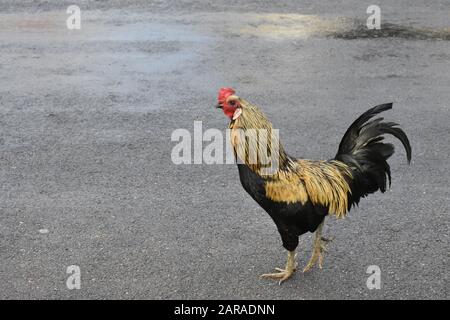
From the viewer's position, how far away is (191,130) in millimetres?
7477

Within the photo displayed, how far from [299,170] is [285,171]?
0.16m

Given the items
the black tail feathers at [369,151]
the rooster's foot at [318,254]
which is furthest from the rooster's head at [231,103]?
the rooster's foot at [318,254]

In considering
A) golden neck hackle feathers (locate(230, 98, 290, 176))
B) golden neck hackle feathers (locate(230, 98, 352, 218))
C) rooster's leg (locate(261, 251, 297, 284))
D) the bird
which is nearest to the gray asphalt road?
rooster's leg (locate(261, 251, 297, 284))

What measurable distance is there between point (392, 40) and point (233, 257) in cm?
695

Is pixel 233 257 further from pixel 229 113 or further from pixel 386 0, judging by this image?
pixel 386 0

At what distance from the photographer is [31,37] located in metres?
10.7

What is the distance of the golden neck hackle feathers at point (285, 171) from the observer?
436 centimetres

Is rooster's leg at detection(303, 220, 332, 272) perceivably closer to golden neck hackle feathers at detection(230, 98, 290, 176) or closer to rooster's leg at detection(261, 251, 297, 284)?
rooster's leg at detection(261, 251, 297, 284)

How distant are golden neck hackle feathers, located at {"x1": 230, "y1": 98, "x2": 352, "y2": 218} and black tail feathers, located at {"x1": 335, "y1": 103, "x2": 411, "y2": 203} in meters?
0.10

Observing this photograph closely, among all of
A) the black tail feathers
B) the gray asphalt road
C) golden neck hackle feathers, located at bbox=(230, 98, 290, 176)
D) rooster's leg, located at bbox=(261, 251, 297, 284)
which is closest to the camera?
golden neck hackle feathers, located at bbox=(230, 98, 290, 176)

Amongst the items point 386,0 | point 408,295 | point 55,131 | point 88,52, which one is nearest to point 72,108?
point 55,131

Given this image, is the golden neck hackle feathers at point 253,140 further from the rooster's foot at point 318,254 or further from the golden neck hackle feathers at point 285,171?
the rooster's foot at point 318,254

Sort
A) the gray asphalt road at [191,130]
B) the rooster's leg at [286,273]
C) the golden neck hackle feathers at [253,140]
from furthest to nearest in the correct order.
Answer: the gray asphalt road at [191,130] < the rooster's leg at [286,273] < the golden neck hackle feathers at [253,140]

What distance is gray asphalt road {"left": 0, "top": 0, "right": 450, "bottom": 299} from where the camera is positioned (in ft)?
16.5
